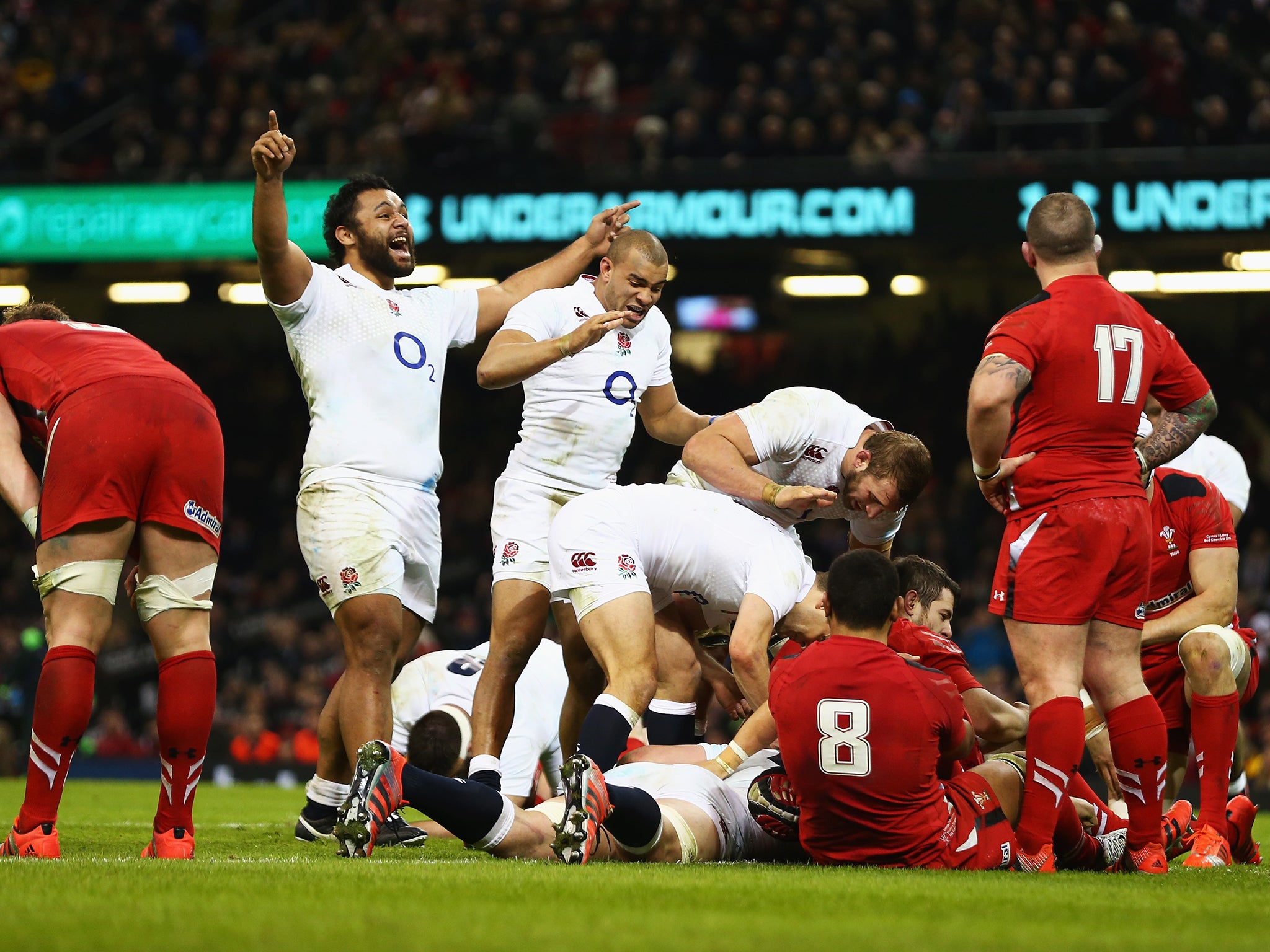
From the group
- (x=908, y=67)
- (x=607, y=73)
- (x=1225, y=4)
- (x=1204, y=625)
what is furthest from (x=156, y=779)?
(x=1225, y=4)

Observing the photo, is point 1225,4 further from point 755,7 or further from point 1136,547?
point 1136,547

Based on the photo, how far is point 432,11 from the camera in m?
19.7

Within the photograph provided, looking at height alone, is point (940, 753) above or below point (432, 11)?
below

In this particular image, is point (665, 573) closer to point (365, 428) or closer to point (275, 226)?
point (365, 428)

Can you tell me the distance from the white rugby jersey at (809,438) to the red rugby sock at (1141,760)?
1.34 meters

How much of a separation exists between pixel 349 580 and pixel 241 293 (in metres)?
16.7

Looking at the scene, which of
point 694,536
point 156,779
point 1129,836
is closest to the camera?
point 1129,836

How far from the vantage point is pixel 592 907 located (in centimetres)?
348

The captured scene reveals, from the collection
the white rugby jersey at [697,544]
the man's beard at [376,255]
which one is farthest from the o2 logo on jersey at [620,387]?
the white rugby jersey at [697,544]

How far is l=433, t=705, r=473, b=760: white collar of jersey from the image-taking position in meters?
6.82

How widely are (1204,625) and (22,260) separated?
47.1 ft

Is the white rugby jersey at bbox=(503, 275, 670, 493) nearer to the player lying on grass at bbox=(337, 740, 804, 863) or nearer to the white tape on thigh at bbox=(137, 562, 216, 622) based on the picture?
the player lying on grass at bbox=(337, 740, 804, 863)

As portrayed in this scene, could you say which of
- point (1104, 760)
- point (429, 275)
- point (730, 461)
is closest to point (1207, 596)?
point (1104, 760)

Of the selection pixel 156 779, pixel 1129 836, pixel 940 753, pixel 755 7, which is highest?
pixel 755 7
